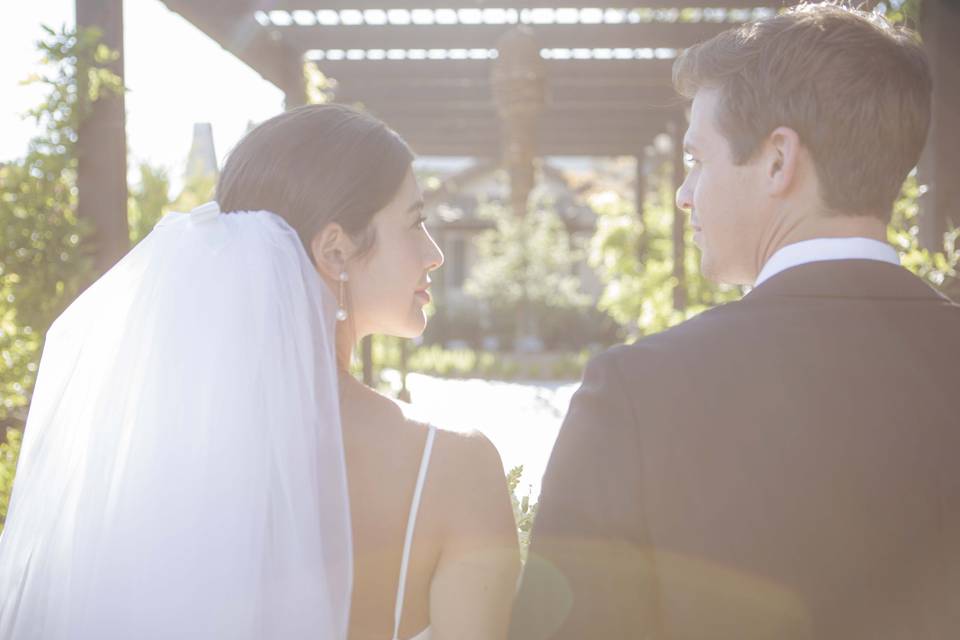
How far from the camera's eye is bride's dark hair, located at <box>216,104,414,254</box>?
6.07 ft

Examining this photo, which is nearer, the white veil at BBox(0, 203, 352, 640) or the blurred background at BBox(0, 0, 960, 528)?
the white veil at BBox(0, 203, 352, 640)

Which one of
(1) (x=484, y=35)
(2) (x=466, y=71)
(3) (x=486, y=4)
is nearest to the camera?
(3) (x=486, y=4)

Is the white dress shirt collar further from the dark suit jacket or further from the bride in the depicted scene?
the bride

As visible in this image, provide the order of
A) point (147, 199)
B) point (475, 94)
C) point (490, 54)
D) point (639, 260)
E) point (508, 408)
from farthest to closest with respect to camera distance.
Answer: point (639, 260) → point (508, 408) → point (475, 94) → point (490, 54) → point (147, 199)

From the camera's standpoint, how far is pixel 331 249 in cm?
192

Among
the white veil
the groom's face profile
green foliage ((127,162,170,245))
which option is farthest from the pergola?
the groom's face profile

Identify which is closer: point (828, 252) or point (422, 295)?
point (828, 252)

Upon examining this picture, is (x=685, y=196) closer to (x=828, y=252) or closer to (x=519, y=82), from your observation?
(x=828, y=252)

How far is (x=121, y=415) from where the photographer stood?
191 centimetres

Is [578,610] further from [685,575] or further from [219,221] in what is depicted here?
[219,221]

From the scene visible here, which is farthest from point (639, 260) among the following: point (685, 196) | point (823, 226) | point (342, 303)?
point (823, 226)

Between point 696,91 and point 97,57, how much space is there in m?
3.55

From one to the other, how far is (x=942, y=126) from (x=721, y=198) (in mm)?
3836

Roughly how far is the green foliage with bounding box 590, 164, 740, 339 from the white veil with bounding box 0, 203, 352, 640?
8876 mm
